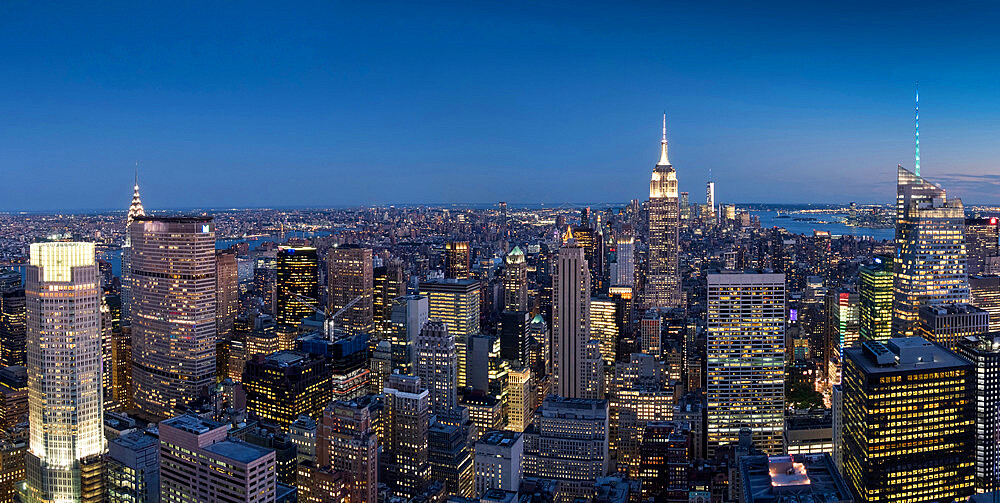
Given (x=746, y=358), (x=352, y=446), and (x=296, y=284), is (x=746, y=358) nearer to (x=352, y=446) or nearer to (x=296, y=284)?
(x=352, y=446)

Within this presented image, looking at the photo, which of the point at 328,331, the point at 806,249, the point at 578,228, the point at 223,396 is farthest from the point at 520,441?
the point at 806,249

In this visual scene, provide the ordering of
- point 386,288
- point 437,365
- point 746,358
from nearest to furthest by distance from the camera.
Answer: point 746,358, point 437,365, point 386,288

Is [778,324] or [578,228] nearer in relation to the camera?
[778,324]

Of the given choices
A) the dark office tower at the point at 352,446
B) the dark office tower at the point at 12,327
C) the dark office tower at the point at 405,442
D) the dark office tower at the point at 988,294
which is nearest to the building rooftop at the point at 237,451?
the dark office tower at the point at 352,446

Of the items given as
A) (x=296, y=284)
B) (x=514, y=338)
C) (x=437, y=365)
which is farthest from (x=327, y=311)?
(x=437, y=365)

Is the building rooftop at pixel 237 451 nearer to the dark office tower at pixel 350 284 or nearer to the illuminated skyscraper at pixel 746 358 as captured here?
the illuminated skyscraper at pixel 746 358

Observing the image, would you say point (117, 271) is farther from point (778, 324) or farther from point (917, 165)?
point (917, 165)
